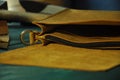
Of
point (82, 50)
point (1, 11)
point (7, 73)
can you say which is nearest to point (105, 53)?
point (82, 50)

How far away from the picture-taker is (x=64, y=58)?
42 centimetres

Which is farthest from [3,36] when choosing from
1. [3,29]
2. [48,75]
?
[48,75]

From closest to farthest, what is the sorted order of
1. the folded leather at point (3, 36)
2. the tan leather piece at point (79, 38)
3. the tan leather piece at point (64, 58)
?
1. the tan leather piece at point (64, 58)
2. the tan leather piece at point (79, 38)
3. the folded leather at point (3, 36)

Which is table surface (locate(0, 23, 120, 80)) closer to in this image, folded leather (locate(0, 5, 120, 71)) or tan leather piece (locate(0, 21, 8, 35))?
folded leather (locate(0, 5, 120, 71))

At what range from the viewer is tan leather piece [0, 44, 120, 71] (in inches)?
14.5

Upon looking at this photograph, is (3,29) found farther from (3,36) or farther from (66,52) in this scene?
(66,52)

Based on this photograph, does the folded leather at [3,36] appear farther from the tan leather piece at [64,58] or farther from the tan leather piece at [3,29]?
the tan leather piece at [64,58]

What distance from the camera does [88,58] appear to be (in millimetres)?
410

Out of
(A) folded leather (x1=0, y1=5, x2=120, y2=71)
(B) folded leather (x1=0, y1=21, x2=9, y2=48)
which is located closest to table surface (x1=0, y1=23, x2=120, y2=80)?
(A) folded leather (x1=0, y1=5, x2=120, y2=71)

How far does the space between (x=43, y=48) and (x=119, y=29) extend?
146 mm

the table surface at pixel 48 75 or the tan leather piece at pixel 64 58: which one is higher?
the tan leather piece at pixel 64 58

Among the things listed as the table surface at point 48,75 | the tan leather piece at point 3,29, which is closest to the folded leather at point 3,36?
the tan leather piece at point 3,29

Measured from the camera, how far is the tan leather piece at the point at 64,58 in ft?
1.21

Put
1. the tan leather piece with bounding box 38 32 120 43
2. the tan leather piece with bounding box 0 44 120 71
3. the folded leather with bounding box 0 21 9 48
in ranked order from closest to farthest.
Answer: the tan leather piece with bounding box 0 44 120 71
the tan leather piece with bounding box 38 32 120 43
the folded leather with bounding box 0 21 9 48
